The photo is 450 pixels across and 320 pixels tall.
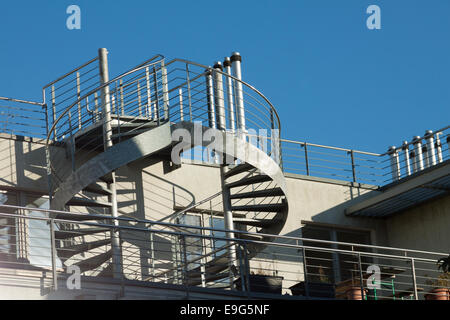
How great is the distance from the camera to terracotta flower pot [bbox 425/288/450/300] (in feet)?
47.2

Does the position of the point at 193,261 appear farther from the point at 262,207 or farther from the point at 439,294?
the point at 439,294

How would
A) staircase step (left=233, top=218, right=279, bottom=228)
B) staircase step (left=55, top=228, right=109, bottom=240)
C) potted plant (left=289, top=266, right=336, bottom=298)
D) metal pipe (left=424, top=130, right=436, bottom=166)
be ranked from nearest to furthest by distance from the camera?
potted plant (left=289, top=266, right=336, bottom=298) < staircase step (left=55, top=228, right=109, bottom=240) < staircase step (left=233, top=218, right=279, bottom=228) < metal pipe (left=424, top=130, right=436, bottom=166)

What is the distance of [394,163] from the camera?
64.5ft

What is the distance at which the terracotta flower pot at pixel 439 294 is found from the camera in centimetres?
1440

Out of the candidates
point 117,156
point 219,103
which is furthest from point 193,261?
point 219,103

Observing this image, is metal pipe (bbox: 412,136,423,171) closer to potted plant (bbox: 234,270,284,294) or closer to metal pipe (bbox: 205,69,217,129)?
metal pipe (bbox: 205,69,217,129)

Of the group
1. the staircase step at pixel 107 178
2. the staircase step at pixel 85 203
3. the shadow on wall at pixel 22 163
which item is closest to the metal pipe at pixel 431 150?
the staircase step at pixel 107 178

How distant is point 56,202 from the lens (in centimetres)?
1474

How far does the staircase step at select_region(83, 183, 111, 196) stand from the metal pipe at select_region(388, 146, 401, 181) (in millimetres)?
6550

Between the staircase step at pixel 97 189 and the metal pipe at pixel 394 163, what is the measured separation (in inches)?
258

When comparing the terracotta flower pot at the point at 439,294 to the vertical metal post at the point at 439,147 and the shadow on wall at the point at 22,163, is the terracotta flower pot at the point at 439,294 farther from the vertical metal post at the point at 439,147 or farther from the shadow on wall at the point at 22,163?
the shadow on wall at the point at 22,163

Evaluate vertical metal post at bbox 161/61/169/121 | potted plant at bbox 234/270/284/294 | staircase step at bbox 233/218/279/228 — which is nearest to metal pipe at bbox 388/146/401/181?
staircase step at bbox 233/218/279/228
